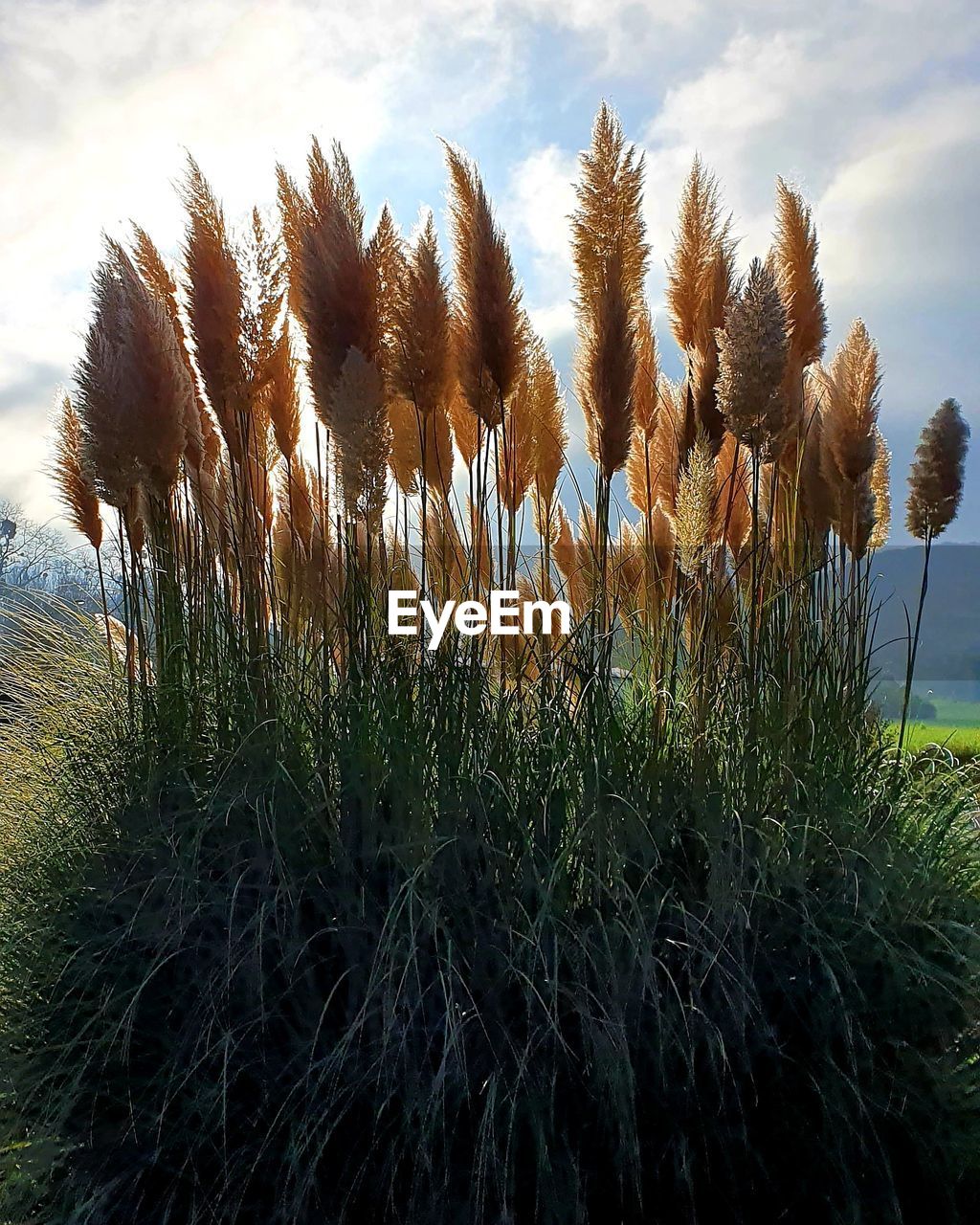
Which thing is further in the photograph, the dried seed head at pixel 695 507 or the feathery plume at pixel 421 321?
the dried seed head at pixel 695 507

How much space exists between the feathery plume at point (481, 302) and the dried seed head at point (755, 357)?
0.64 metres

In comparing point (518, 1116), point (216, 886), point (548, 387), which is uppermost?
point (548, 387)

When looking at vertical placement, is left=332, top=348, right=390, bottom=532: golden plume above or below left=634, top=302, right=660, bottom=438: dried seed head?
below

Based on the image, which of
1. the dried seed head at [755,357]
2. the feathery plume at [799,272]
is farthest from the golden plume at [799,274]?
the dried seed head at [755,357]

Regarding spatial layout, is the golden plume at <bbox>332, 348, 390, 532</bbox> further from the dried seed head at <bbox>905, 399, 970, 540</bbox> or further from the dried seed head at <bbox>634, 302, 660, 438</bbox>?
the dried seed head at <bbox>905, 399, 970, 540</bbox>

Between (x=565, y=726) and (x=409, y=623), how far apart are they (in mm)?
748

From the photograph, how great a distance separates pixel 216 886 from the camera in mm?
2236

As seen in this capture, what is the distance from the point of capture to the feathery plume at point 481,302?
3.05m

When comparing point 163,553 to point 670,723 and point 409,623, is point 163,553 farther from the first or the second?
point 670,723

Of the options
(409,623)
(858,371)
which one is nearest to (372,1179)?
(409,623)

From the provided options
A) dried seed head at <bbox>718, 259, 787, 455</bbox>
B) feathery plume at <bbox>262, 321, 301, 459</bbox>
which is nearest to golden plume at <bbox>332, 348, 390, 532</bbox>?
feathery plume at <bbox>262, 321, 301, 459</bbox>

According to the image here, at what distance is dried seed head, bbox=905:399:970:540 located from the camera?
386 centimetres

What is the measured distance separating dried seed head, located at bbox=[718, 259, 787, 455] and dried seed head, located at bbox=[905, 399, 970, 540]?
102 cm

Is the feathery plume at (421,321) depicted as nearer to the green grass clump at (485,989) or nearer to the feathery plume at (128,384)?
the feathery plume at (128,384)
